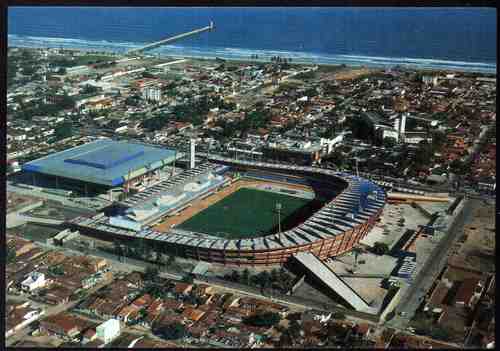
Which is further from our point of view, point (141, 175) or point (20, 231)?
point (141, 175)

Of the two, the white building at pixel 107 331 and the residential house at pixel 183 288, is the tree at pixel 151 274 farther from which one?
the white building at pixel 107 331

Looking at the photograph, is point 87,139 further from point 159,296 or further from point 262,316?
point 262,316

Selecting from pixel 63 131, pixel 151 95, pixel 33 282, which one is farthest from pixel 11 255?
pixel 151 95

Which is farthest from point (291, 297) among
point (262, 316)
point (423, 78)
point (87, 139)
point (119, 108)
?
point (423, 78)

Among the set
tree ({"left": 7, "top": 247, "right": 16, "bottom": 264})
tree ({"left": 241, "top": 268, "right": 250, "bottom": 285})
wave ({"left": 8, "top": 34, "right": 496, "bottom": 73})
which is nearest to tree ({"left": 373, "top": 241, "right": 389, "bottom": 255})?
tree ({"left": 241, "top": 268, "right": 250, "bottom": 285})

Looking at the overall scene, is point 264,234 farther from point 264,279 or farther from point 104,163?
point 104,163

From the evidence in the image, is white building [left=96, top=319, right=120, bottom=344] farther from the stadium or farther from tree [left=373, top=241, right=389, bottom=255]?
tree [left=373, top=241, right=389, bottom=255]
